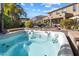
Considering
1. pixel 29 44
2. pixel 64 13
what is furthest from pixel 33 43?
pixel 64 13

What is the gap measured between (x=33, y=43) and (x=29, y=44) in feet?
0.23

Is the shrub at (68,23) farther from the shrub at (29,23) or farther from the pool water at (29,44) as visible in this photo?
the shrub at (29,23)

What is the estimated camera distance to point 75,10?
2.98 metres

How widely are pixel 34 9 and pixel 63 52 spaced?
2.86 feet

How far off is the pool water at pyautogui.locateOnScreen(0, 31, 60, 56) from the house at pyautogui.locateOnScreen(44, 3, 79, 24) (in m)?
0.27

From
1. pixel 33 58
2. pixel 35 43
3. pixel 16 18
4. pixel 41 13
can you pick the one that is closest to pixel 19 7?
pixel 16 18

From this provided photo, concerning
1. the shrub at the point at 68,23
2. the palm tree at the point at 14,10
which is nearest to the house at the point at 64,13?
the shrub at the point at 68,23

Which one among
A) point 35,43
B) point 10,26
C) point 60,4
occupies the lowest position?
point 35,43

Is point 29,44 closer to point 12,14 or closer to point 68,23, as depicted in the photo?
point 12,14

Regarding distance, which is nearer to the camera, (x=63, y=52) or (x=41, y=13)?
(x=63, y=52)

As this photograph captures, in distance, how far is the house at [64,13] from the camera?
294cm

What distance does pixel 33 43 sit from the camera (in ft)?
10.0

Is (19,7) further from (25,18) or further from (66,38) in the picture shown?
(66,38)

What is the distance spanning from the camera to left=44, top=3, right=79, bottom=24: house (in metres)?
2.94
